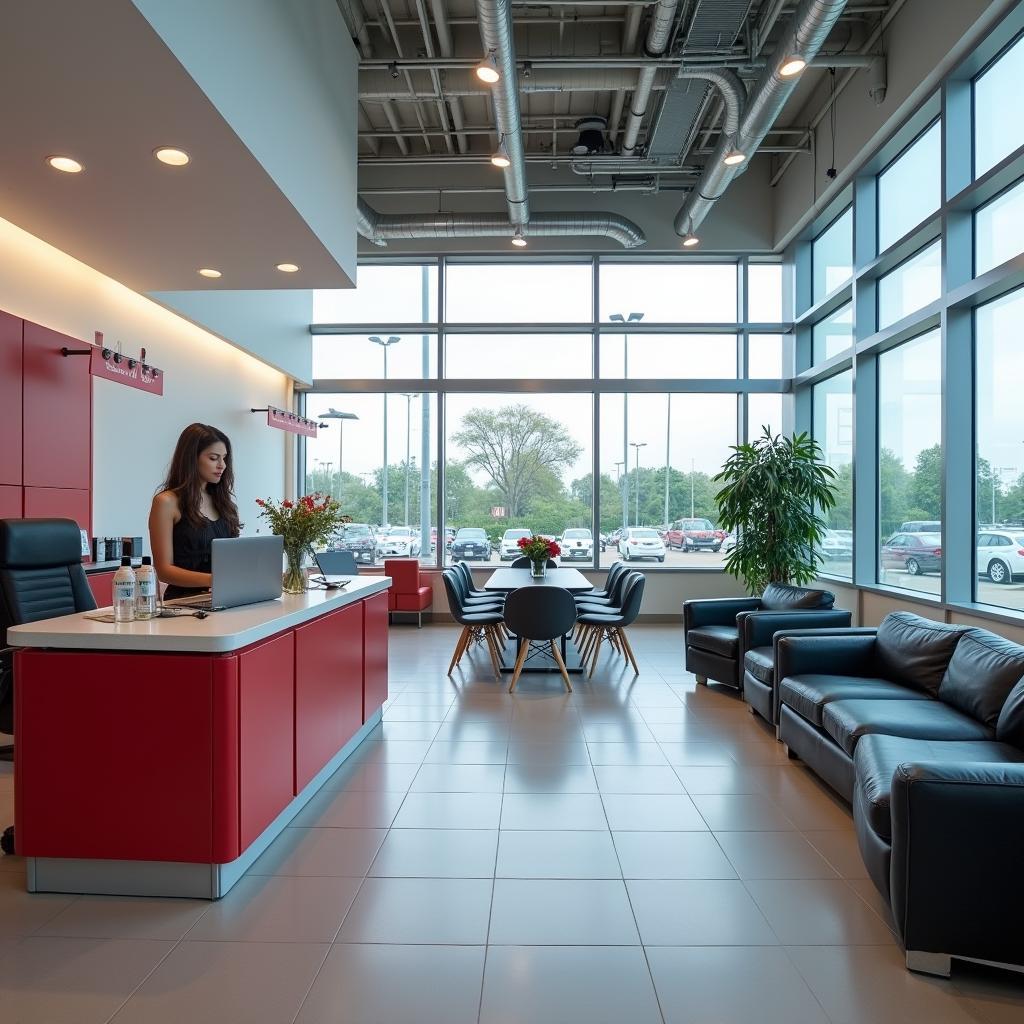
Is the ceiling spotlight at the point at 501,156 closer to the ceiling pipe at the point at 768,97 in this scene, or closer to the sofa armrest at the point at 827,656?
the ceiling pipe at the point at 768,97

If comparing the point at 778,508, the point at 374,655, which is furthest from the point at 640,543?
the point at 374,655

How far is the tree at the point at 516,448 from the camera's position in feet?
33.0

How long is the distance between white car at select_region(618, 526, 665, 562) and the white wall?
492 centimetres

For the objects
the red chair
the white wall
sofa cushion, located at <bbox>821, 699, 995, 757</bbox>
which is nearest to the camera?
sofa cushion, located at <bbox>821, 699, 995, 757</bbox>

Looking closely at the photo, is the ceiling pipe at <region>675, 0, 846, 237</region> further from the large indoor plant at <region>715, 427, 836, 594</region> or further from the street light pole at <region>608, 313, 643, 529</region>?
the large indoor plant at <region>715, 427, 836, 594</region>

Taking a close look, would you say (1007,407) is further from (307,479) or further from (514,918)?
(307,479)

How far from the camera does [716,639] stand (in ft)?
19.7

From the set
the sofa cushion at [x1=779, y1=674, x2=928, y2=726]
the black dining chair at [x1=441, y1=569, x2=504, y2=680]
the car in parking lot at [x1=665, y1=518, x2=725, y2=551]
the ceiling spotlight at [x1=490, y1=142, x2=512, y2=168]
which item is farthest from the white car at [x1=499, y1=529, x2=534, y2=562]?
the sofa cushion at [x1=779, y1=674, x2=928, y2=726]

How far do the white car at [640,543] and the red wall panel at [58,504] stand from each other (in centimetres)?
648

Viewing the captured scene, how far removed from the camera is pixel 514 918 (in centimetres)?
254

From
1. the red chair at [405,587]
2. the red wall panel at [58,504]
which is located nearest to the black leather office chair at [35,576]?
the red wall panel at [58,504]

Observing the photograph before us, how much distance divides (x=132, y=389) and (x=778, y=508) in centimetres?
648

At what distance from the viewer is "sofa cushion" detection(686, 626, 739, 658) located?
584 cm

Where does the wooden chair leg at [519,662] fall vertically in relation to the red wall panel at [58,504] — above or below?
below
